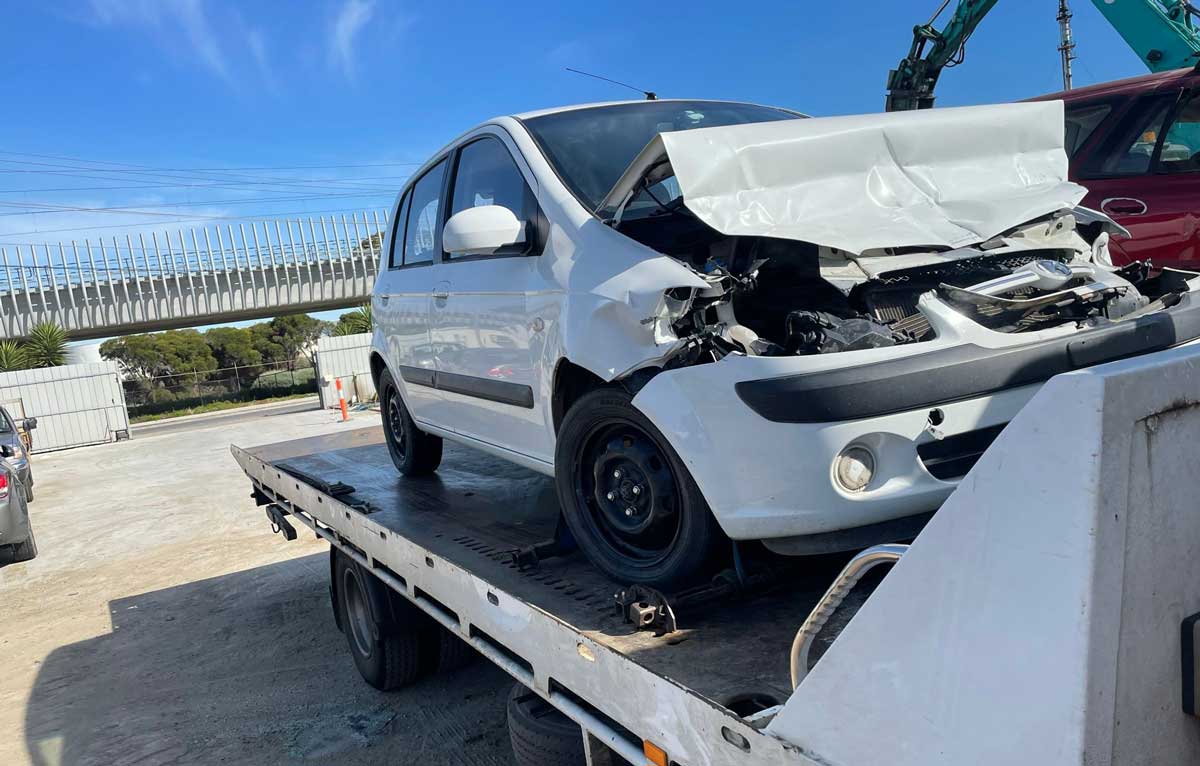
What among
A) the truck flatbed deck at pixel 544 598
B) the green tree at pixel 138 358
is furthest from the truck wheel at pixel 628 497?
the green tree at pixel 138 358

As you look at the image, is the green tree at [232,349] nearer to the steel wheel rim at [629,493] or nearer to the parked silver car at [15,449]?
the parked silver car at [15,449]

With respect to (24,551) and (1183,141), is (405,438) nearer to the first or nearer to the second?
(1183,141)

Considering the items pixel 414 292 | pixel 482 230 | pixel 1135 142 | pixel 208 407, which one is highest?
pixel 1135 142

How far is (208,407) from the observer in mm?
38156

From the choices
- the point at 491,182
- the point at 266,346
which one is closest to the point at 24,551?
the point at 491,182

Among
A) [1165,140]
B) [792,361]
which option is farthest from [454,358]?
[1165,140]

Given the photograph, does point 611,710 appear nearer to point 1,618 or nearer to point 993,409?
point 993,409

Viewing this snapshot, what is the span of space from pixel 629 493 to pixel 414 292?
2.12 metres

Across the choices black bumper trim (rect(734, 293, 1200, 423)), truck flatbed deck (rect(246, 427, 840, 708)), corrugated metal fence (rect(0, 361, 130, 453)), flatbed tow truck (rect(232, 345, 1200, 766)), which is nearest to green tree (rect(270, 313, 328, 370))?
corrugated metal fence (rect(0, 361, 130, 453))

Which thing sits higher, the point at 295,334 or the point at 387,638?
the point at 387,638

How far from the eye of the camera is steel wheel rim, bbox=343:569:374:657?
4.73 m

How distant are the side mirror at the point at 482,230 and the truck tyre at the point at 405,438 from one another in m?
2.02

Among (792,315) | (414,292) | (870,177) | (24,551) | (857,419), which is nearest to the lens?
(857,419)

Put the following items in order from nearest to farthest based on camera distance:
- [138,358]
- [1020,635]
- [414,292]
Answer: [1020,635]
[414,292]
[138,358]
